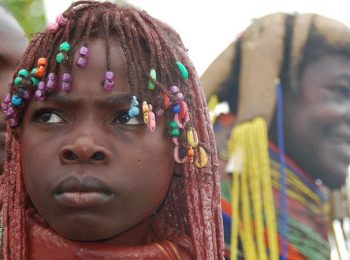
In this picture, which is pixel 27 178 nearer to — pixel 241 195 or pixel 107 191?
pixel 107 191

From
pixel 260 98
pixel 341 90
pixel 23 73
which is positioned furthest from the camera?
pixel 260 98

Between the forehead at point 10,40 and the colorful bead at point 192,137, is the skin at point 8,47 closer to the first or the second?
the forehead at point 10,40

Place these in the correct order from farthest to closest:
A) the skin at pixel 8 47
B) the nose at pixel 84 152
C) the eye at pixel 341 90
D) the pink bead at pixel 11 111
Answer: the eye at pixel 341 90, the skin at pixel 8 47, the pink bead at pixel 11 111, the nose at pixel 84 152

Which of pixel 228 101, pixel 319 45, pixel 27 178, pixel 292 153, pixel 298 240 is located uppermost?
pixel 319 45

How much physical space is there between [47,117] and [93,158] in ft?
0.39

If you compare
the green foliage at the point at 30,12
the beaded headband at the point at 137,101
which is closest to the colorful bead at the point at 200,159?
the beaded headband at the point at 137,101

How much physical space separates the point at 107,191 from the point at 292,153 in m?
1.57

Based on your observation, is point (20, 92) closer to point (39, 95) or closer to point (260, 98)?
point (39, 95)

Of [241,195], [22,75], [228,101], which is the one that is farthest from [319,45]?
[22,75]

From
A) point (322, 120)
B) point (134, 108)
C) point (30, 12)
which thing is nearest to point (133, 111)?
point (134, 108)

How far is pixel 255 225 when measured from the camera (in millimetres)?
2430

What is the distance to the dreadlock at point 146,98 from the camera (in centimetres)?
110

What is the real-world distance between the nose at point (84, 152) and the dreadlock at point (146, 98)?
11 cm

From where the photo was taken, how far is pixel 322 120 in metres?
2.44
